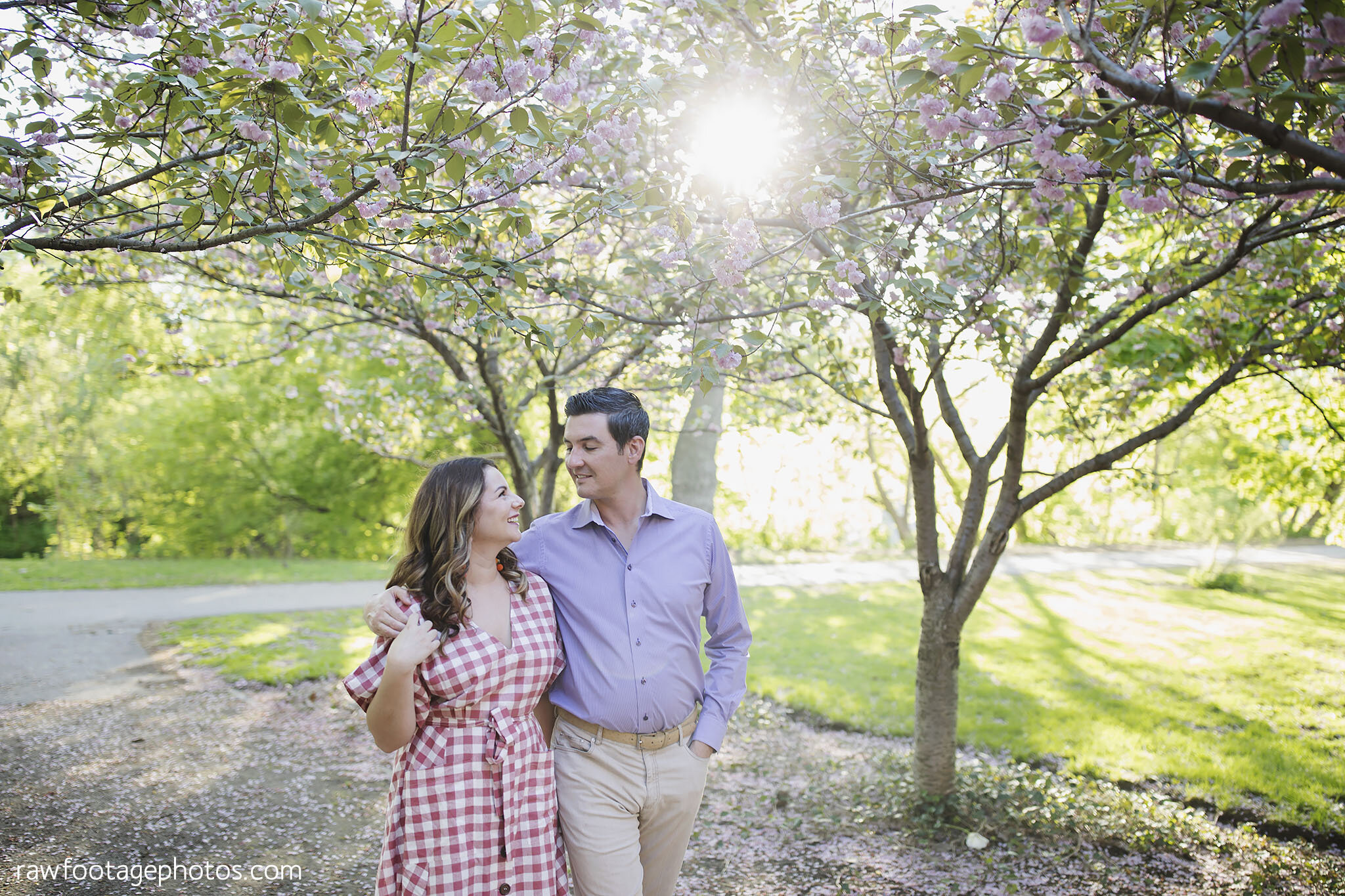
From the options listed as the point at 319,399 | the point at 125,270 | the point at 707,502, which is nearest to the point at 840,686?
the point at 707,502

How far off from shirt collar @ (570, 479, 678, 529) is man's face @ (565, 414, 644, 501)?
0.06 metres

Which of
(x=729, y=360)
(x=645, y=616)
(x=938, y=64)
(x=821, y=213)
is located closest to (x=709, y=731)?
(x=645, y=616)

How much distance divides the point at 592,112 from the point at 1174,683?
7.89m

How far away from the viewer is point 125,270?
5477mm

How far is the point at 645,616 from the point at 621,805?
534 mm

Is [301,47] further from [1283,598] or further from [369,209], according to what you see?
[1283,598]

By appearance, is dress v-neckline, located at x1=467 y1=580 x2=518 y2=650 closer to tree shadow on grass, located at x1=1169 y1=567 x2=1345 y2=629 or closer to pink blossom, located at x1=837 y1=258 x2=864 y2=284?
pink blossom, located at x1=837 y1=258 x2=864 y2=284

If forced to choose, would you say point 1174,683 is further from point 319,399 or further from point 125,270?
point 319,399

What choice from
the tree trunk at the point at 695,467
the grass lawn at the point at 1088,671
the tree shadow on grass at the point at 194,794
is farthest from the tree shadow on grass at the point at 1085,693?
the tree shadow on grass at the point at 194,794

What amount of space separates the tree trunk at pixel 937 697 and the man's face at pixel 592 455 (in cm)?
248

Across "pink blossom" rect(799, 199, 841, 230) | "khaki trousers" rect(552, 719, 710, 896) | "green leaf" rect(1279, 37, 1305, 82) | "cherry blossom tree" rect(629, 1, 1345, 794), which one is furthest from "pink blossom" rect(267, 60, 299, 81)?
"green leaf" rect(1279, 37, 1305, 82)

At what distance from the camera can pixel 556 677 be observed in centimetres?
246

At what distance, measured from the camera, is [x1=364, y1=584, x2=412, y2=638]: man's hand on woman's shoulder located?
2.06m

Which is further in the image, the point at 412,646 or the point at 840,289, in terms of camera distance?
the point at 840,289
